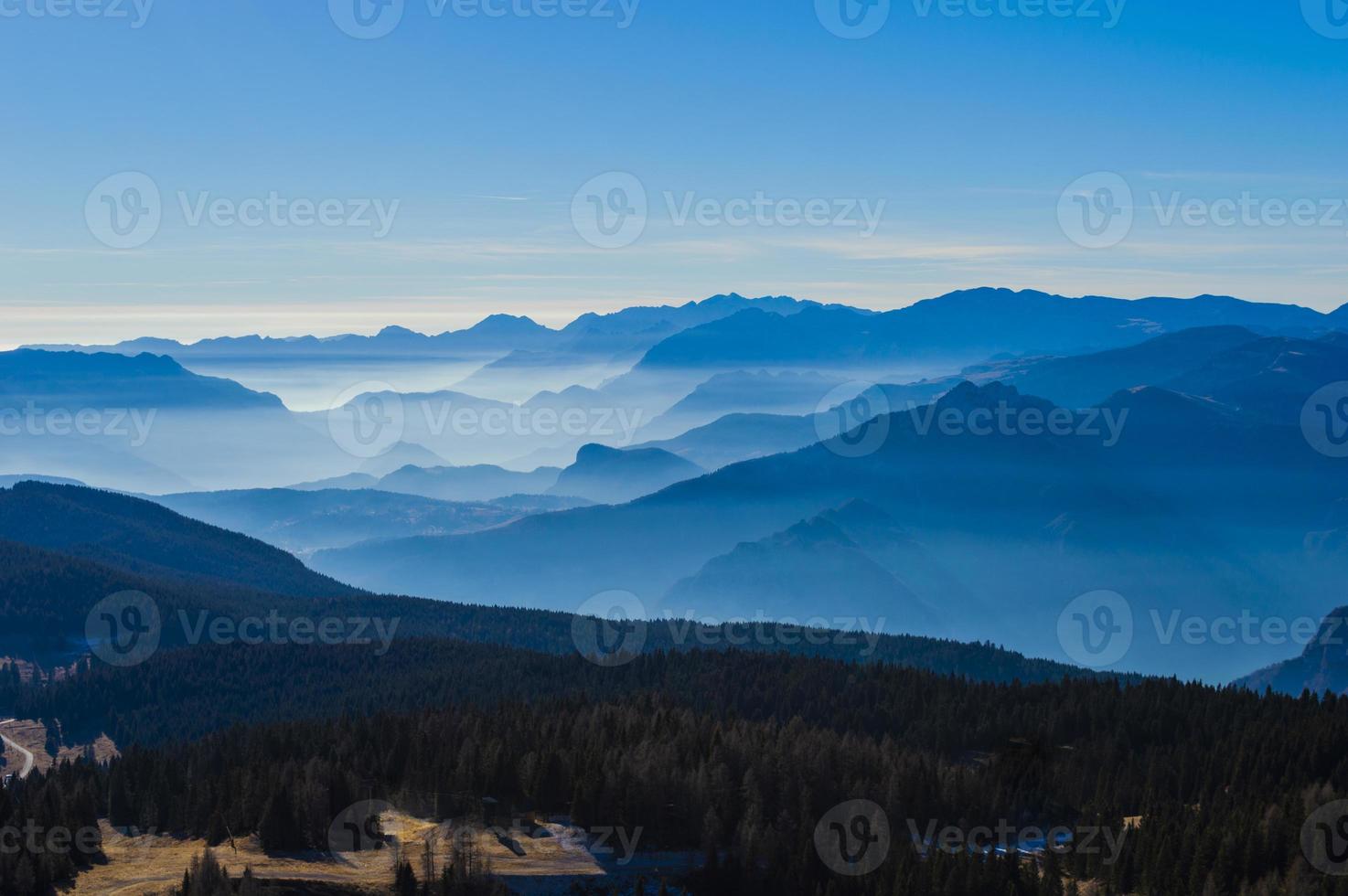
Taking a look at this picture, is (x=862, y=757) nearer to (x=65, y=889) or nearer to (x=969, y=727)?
(x=969, y=727)
